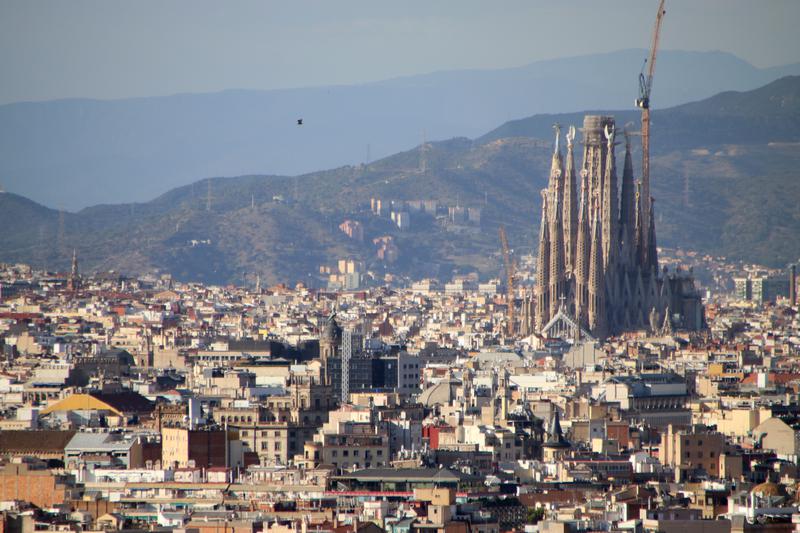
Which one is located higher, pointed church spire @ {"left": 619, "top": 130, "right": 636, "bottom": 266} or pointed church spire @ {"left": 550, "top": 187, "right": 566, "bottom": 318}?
pointed church spire @ {"left": 619, "top": 130, "right": 636, "bottom": 266}

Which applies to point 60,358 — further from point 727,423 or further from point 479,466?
point 479,466

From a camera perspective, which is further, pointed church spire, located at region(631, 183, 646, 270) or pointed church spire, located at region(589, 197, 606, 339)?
pointed church spire, located at region(631, 183, 646, 270)

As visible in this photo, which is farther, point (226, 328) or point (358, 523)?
point (226, 328)

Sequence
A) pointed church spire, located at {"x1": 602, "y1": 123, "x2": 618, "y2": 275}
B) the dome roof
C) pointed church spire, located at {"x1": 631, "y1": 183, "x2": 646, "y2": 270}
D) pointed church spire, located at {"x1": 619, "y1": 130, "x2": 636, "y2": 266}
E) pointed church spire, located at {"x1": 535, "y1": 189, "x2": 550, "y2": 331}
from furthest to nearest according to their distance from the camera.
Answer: pointed church spire, located at {"x1": 619, "y1": 130, "x2": 636, "y2": 266} < pointed church spire, located at {"x1": 631, "y1": 183, "x2": 646, "y2": 270} < pointed church spire, located at {"x1": 602, "y1": 123, "x2": 618, "y2": 275} < pointed church spire, located at {"x1": 535, "y1": 189, "x2": 550, "y2": 331} < the dome roof

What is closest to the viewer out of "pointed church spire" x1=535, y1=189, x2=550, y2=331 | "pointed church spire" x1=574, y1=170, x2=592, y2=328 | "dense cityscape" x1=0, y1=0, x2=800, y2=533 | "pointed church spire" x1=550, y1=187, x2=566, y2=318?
"dense cityscape" x1=0, y1=0, x2=800, y2=533

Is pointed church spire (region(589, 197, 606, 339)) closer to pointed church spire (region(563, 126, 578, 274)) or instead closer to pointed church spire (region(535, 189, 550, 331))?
pointed church spire (region(563, 126, 578, 274))

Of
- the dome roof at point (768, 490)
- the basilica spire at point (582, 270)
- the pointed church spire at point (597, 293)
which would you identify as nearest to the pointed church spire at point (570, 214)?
the basilica spire at point (582, 270)

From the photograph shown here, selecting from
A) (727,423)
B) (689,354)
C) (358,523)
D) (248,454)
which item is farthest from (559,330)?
(358,523)

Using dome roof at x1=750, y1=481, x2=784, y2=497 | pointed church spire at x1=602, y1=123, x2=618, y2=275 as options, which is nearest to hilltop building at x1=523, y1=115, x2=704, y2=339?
pointed church spire at x1=602, y1=123, x2=618, y2=275
